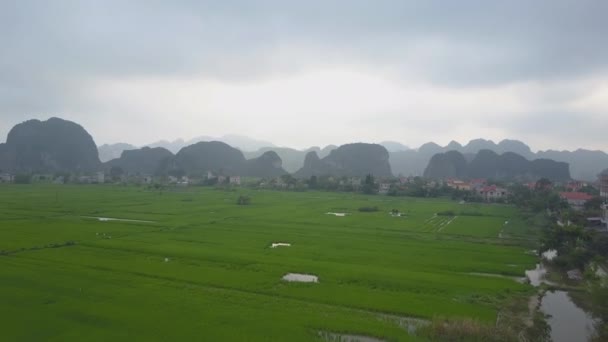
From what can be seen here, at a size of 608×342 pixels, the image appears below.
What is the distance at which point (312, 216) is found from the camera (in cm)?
3459

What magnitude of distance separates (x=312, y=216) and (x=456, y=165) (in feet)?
269

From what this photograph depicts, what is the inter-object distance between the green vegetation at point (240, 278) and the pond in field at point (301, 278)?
11.8 inches

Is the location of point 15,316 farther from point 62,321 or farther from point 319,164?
point 319,164

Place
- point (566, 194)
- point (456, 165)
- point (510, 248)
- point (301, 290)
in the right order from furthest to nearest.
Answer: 1. point (456, 165)
2. point (566, 194)
3. point (510, 248)
4. point (301, 290)

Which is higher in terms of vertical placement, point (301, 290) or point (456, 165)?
point (456, 165)

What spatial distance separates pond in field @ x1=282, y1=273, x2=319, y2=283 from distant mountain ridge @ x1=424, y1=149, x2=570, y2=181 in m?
94.8

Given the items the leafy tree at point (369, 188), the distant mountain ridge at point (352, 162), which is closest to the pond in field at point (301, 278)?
the leafy tree at point (369, 188)

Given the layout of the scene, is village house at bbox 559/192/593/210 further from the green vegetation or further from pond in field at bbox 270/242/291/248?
pond in field at bbox 270/242/291/248

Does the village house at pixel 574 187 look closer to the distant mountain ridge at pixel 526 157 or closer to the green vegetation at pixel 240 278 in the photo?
the green vegetation at pixel 240 278

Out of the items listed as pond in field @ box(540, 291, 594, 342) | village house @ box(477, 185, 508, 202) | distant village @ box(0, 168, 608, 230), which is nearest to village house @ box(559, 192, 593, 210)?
distant village @ box(0, 168, 608, 230)

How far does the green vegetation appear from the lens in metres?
10.6

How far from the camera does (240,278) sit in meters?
14.9

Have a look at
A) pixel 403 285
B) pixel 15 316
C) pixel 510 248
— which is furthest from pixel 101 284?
pixel 510 248

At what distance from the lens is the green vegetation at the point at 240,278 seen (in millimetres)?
10617
